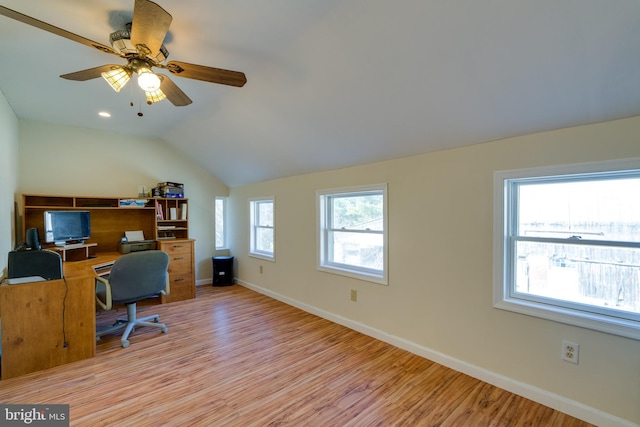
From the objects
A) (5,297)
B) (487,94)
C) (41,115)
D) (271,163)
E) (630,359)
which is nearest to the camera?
(630,359)

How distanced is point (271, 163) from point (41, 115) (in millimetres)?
2930

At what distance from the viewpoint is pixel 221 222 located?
563cm

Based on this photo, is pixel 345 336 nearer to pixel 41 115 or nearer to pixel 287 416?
pixel 287 416

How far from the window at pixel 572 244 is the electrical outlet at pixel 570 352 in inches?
6.0

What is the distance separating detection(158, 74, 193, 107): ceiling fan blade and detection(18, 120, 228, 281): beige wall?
289 cm

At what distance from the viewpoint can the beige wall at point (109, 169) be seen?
3.81 metres

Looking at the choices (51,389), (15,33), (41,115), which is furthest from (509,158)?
(41,115)

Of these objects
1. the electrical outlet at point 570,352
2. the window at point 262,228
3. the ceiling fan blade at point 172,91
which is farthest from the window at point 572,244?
the window at point 262,228

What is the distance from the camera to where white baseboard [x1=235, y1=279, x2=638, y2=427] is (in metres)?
1.81

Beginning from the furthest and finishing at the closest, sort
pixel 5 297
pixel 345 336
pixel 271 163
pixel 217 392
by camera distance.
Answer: pixel 271 163 < pixel 345 336 < pixel 5 297 < pixel 217 392

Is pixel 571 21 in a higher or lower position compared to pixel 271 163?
Result: higher

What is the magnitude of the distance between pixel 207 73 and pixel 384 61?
1.18 metres

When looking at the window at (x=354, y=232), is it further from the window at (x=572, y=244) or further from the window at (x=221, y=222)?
the window at (x=221, y=222)

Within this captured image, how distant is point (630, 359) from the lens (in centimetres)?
173
